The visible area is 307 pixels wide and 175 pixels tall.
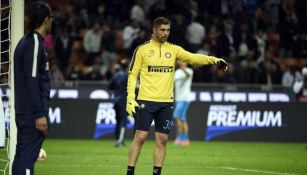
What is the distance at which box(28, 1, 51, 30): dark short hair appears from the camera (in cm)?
890

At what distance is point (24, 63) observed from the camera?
880 cm

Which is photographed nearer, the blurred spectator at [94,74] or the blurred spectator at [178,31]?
the blurred spectator at [94,74]

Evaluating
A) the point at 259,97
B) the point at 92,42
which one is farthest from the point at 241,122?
the point at 92,42

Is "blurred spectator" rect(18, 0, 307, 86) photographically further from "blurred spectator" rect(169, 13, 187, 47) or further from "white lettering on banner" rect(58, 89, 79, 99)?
"white lettering on banner" rect(58, 89, 79, 99)

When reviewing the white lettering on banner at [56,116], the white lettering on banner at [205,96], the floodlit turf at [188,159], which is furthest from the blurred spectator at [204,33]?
the floodlit turf at [188,159]

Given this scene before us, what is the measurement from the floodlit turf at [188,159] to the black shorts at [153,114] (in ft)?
7.48

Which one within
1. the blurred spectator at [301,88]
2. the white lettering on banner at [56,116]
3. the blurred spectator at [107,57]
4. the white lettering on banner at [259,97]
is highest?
the blurred spectator at [107,57]

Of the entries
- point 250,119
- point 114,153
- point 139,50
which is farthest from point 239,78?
point 139,50

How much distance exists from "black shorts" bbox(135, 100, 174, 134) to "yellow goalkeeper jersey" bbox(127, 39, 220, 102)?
77 millimetres

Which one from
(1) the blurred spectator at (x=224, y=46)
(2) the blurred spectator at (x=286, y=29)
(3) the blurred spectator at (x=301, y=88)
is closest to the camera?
(3) the blurred spectator at (x=301, y=88)

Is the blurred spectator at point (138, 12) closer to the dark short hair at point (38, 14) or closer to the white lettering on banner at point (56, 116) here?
the white lettering on banner at point (56, 116)

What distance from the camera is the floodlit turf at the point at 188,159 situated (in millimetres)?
15109

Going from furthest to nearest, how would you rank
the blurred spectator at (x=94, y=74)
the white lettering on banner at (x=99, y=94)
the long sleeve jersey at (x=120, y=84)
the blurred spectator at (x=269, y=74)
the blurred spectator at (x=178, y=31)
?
the blurred spectator at (x=269, y=74), the blurred spectator at (x=178, y=31), the blurred spectator at (x=94, y=74), the white lettering on banner at (x=99, y=94), the long sleeve jersey at (x=120, y=84)

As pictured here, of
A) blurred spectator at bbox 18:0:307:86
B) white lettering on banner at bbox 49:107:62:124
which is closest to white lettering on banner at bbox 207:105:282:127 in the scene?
blurred spectator at bbox 18:0:307:86
